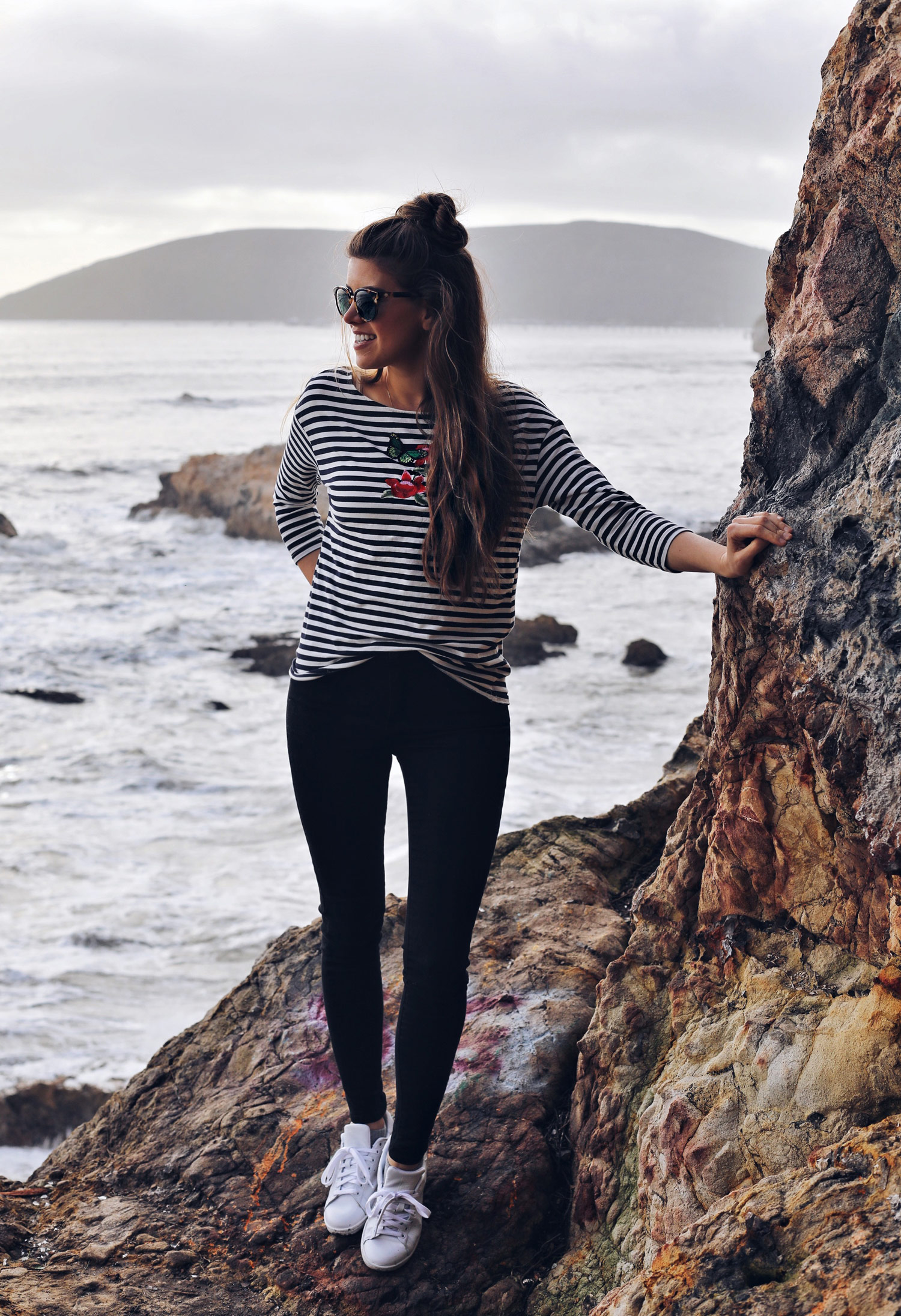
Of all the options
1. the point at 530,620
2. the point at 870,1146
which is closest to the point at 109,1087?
the point at 870,1146

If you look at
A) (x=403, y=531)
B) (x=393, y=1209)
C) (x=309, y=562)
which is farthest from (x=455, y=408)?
(x=393, y=1209)

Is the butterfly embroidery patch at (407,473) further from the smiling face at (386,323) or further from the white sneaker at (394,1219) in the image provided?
the white sneaker at (394,1219)

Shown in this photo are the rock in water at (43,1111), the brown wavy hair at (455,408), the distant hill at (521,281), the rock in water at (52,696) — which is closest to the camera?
the brown wavy hair at (455,408)

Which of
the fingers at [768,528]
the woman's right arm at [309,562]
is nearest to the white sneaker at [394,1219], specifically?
the woman's right arm at [309,562]

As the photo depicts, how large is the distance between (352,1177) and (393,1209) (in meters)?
0.17

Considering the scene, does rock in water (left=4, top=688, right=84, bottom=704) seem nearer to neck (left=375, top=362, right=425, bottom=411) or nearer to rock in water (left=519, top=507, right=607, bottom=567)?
rock in water (left=519, top=507, right=607, bottom=567)

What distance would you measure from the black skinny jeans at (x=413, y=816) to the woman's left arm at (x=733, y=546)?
1.70 feet

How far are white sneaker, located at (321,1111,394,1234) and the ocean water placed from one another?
193 centimetres

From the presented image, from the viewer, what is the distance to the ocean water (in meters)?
5.81

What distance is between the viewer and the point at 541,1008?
2.94m

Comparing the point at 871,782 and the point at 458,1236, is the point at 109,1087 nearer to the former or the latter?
the point at 458,1236

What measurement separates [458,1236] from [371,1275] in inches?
8.5

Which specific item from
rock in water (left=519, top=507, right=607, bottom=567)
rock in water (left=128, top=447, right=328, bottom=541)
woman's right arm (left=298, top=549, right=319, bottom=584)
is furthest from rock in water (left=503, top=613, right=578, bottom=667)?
woman's right arm (left=298, top=549, right=319, bottom=584)

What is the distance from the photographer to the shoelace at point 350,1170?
2.54 meters
